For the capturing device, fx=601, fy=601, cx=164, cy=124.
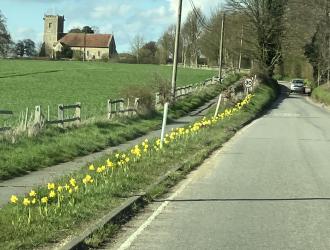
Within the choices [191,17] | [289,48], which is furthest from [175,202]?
[191,17]

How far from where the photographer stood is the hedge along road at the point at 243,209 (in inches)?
277

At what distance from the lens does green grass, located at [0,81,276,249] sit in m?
6.59

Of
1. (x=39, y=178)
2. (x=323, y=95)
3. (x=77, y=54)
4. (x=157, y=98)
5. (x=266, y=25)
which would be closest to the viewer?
(x=39, y=178)

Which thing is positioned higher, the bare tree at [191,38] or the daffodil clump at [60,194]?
the bare tree at [191,38]

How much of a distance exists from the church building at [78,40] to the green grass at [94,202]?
153401 mm

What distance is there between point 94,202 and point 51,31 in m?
168

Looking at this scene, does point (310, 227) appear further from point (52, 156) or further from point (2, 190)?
point (52, 156)

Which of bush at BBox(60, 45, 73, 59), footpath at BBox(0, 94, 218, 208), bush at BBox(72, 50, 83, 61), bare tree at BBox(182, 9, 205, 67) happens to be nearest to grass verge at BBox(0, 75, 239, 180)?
footpath at BBox(0, 94, 218, 208)

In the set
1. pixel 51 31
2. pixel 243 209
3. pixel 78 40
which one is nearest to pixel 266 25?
pixel 243 209

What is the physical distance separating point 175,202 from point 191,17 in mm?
106212

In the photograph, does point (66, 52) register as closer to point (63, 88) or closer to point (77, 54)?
point (77, 54)

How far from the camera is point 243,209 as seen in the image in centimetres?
898

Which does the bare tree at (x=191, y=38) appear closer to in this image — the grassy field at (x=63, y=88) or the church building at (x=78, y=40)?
the grassy field at (x=63, y=88)

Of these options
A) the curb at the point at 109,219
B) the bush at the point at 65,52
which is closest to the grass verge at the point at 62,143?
the curb at the point at 109,219
